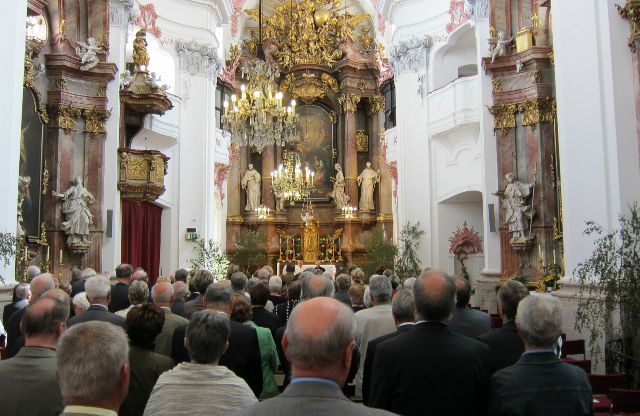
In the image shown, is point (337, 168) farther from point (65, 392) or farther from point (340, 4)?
point (65, 392)

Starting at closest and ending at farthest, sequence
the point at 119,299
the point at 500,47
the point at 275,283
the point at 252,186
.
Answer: the point at 119,299 < the point at 275,283 < the point at 500,47 < the point at 252,186

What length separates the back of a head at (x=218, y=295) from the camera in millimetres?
4777

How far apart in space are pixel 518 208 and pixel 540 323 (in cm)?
1165

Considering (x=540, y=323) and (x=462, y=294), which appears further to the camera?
(x=462, y=294)

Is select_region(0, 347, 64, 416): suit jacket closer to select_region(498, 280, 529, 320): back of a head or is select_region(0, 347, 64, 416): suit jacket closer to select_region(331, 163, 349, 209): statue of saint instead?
select_region(498, 280, 529, 320): back of a head

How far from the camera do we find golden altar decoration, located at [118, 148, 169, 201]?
50.3ft

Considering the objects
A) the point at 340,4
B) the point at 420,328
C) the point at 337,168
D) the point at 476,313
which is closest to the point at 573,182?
the point at 476,313

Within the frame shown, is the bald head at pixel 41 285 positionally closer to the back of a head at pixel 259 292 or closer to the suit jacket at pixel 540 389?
the back of a head at pixel 259 292

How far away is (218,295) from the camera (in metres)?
4.77

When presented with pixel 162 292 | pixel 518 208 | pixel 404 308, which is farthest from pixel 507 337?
pixel 518 208

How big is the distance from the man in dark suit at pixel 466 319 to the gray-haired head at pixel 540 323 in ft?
6.03

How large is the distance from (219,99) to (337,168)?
21.6 feet

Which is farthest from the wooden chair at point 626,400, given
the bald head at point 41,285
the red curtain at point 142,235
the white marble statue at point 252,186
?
the white marble statue at point 252,186

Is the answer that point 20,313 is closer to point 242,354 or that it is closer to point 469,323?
point 242,354
